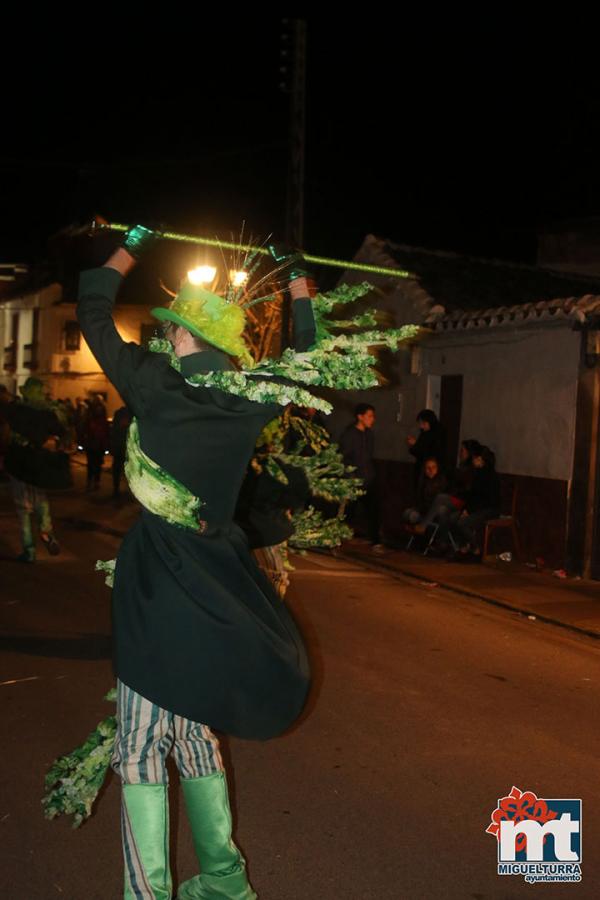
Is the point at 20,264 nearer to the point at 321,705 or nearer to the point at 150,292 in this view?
the point at 150,292

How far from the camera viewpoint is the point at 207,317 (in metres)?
3.28

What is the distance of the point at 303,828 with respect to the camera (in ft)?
14.1

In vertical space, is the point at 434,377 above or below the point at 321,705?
above

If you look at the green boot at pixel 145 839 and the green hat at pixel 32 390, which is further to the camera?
the green hat at pixel 32 390

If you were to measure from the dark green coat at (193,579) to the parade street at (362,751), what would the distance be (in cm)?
106

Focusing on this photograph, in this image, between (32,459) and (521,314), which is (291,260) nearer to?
(32,459)

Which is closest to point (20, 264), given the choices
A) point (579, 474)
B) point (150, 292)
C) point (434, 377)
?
point (150, 292)

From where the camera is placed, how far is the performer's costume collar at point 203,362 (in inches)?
128

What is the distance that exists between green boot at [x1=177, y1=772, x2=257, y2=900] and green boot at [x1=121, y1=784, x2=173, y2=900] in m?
0.16

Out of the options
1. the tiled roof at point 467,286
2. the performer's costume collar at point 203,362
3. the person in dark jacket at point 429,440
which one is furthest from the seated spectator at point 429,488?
the performer's costume collar at point 203,362

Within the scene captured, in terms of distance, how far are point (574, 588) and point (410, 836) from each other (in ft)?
24.0

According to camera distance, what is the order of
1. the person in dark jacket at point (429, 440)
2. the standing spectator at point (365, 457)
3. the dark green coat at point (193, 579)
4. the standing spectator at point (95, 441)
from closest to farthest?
1. the dark green coat at point (193, 579)
2. the standing spectator at point (365, 457)
3. the person in dark jacket at point (429, 440)
4. the standing spectator at point (95, 441)

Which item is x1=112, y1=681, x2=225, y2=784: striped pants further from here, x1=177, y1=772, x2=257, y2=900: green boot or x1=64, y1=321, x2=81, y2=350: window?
x1=64, y1=321, x2=81, y2=350: window

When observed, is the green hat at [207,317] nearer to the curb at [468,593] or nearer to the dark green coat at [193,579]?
the dark green coat at [193,579]
